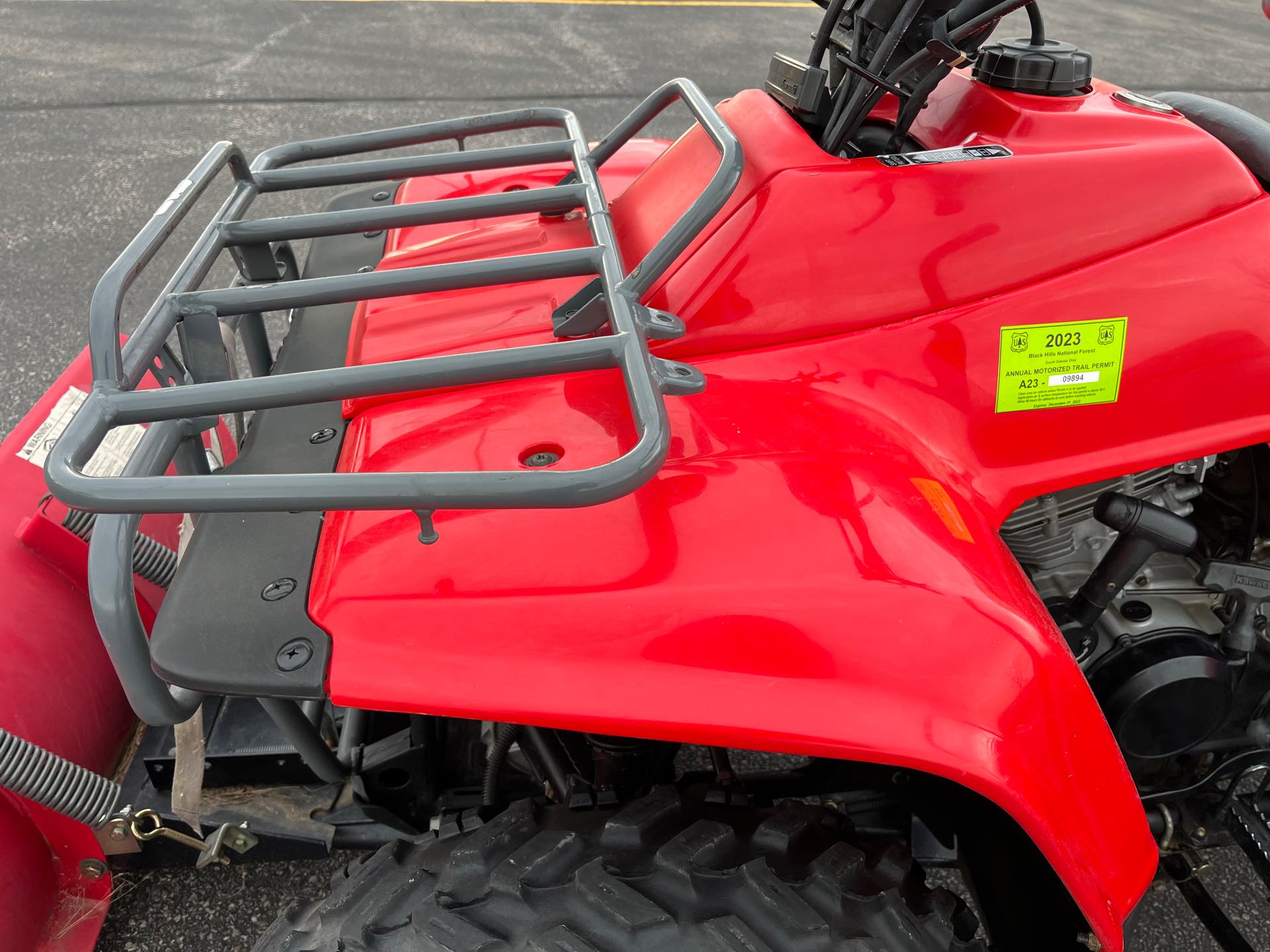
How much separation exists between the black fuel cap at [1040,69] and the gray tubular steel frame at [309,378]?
0.44 metres

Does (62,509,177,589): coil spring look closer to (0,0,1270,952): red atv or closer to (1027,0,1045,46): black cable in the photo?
(0,0,1270,952): red atv

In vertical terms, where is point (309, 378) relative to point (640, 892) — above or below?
above

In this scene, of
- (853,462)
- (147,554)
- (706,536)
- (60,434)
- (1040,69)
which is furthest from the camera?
(60,434)

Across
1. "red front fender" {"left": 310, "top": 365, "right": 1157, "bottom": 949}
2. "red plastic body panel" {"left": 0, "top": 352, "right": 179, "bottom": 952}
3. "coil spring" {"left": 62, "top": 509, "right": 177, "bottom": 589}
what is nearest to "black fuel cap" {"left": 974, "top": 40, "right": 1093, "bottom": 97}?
"red front fender" {"left": 310, "top": 365, "right": 1157, "bottom": 949}

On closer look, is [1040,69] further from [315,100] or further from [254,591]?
[315,100]

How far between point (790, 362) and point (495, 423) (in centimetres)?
40

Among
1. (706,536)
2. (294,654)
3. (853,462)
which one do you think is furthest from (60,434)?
(853,462)

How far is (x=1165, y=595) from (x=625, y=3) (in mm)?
8080

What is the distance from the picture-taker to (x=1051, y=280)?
1.30m

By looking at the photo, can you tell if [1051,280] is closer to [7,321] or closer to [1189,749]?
[1189,749]

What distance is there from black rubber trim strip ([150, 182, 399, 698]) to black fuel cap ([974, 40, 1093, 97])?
1100 mm

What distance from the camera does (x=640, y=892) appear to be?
1.10m

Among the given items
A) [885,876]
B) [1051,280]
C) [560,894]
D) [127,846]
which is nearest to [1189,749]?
[885,876]

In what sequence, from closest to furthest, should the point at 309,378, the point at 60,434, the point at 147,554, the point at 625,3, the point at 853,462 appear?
the point at 309,378 → the point at 853,462 → the point at 147,554 → the point at 60,434 → the point at 625,3
